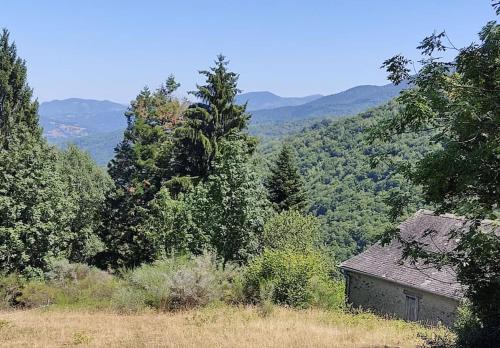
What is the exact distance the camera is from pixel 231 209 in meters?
20.4

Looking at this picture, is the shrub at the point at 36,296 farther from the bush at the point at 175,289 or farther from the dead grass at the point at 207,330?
the bush at the point at 175,289

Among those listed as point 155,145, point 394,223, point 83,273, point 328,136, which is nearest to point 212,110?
point 155,145

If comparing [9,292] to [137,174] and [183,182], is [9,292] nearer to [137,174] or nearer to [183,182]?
[183,182]

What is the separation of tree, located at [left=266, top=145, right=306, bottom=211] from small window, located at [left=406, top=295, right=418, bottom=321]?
1251cm

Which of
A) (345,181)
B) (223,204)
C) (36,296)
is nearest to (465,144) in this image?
(223,204)

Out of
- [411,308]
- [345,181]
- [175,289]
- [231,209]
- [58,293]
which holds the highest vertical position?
[231,209]

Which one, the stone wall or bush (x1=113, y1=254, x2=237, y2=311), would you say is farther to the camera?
the stone wall

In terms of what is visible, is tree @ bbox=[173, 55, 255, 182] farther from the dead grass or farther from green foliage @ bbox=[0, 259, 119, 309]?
the dead grass

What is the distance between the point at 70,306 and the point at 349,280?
13146mm

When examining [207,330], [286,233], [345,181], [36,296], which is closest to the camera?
[207,330]

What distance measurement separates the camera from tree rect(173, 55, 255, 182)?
26266 mm

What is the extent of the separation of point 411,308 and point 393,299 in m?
1.01

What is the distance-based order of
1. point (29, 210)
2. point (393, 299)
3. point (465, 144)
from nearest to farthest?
point (465, 144)
point (393, 299)
point (29, 210)

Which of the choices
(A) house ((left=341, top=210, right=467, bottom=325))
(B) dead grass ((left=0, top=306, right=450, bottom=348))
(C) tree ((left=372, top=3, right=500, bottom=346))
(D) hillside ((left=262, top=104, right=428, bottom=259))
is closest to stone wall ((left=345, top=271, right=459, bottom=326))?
(A) house ((left=341, top=210, right=467, bottom=325))
